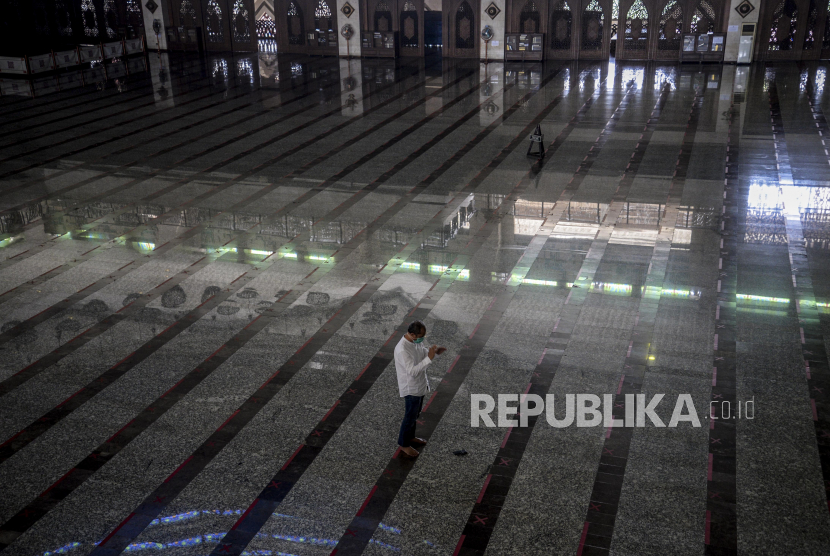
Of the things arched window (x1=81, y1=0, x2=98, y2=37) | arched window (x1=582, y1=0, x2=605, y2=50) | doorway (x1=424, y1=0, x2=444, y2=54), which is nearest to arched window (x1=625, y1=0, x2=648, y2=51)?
arched window (x1=582, y1=0, x2=605, y2=50)

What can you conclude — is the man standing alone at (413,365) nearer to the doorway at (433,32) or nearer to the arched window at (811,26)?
the arched window at (811,26)

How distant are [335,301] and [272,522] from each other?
3161 mm

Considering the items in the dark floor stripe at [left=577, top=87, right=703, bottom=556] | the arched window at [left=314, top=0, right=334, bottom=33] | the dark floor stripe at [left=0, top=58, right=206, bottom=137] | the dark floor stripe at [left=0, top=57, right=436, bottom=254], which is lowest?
the dark floor stripe at [left=577, top=87, right=703, bottom=556]

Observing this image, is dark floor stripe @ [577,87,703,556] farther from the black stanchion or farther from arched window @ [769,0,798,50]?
arched window @ [769,0,798,50]

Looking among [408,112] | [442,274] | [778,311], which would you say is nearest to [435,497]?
[442,274]

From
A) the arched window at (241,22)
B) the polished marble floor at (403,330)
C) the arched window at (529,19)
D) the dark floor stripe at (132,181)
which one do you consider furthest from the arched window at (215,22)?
the polished marble floor at (403,330)

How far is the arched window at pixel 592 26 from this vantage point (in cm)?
2255

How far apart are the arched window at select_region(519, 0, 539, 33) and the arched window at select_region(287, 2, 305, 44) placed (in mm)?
7414

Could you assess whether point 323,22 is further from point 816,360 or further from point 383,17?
point 816,360

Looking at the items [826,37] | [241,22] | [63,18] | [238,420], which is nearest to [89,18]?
[63,18]

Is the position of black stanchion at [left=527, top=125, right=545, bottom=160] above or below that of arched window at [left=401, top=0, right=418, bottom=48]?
below

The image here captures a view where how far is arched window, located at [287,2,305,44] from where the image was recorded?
24.9 metres

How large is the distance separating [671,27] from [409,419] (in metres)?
20.6

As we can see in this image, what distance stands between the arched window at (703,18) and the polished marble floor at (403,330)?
898 cm
